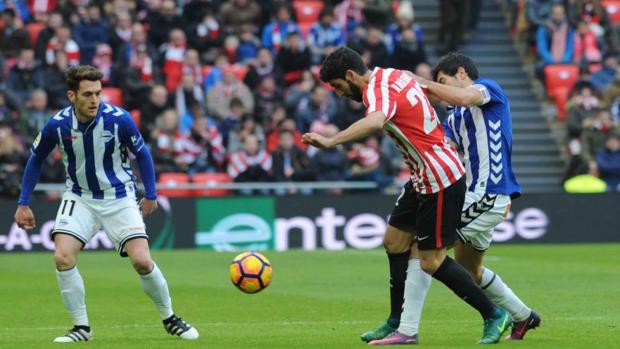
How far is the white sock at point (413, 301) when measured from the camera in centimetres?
1000

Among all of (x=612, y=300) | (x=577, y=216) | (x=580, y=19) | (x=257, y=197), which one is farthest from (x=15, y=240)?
(x=580, y=19)

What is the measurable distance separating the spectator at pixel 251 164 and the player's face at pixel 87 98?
1288 cm

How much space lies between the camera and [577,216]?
23250mm

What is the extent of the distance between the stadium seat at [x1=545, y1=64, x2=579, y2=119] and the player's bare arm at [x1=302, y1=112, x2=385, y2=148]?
19.2m

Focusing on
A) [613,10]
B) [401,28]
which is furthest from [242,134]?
[613,10]

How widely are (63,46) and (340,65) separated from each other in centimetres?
1551

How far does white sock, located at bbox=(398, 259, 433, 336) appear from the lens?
10000 mm

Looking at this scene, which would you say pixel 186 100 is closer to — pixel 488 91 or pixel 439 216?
pixel 488 91

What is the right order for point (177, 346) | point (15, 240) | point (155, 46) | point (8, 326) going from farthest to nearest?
point (155, 46) → point (15, 240) → point (8, 326) → point (177, 346)

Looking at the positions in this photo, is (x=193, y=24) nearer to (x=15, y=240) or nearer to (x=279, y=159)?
(x=279, y=159)

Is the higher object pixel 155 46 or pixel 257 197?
pixel 155 46

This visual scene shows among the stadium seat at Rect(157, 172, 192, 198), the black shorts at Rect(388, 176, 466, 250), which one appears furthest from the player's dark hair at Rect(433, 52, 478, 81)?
the stadium seat at Rect(157, 172, 192, 198)

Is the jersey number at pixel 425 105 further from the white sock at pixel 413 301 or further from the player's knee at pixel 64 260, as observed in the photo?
the player's knee at pixel 64 260

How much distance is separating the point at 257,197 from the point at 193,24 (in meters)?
5.46
